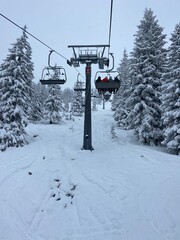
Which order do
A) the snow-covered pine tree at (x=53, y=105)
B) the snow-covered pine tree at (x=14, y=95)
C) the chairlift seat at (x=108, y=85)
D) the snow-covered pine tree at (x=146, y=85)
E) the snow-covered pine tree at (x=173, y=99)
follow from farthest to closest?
the snow-covered pine tree at (x=53, y=105)
the snow-covered pine tree at (x=146, y=85)
the snow-covered pine tree at (x=14, y=95)
the snow-covered pine tree at (x=173, y=99)
the chairlift seat at (x=108, y=85)

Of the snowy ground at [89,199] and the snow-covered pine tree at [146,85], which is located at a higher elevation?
the snow-covered pine tree at [146,85]

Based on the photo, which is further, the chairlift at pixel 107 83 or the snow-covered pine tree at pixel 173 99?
the snow-covered pine tree at pixel 173 99

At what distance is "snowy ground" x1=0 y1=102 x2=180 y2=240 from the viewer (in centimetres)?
607

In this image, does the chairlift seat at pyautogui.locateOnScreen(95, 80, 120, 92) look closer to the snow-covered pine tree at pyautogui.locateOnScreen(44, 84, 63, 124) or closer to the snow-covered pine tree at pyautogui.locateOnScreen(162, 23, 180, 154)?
the snow-covered pine tree at pyautogui.locateOnScreen(162, 23, 180, 154)

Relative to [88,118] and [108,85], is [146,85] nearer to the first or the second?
[88,118]

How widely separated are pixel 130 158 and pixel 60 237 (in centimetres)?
737

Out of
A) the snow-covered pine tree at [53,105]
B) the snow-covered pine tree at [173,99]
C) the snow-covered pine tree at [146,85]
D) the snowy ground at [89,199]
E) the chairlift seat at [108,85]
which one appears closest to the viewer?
the snowy ground at [89,199]

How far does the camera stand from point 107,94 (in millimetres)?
13195

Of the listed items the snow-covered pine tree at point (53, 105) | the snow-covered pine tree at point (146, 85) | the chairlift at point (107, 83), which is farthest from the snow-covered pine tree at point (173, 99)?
the snow-covered pine tree at point (53, 105)

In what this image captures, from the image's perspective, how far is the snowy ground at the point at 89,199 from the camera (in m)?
6.07

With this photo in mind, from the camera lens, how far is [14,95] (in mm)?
16547

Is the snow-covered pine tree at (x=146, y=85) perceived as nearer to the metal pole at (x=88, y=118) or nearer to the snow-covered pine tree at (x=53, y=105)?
the metal pole at (x=88, y=118)

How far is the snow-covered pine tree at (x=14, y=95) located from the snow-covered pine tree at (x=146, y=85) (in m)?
8.97

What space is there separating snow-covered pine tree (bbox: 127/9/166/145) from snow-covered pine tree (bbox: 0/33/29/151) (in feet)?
29.4
